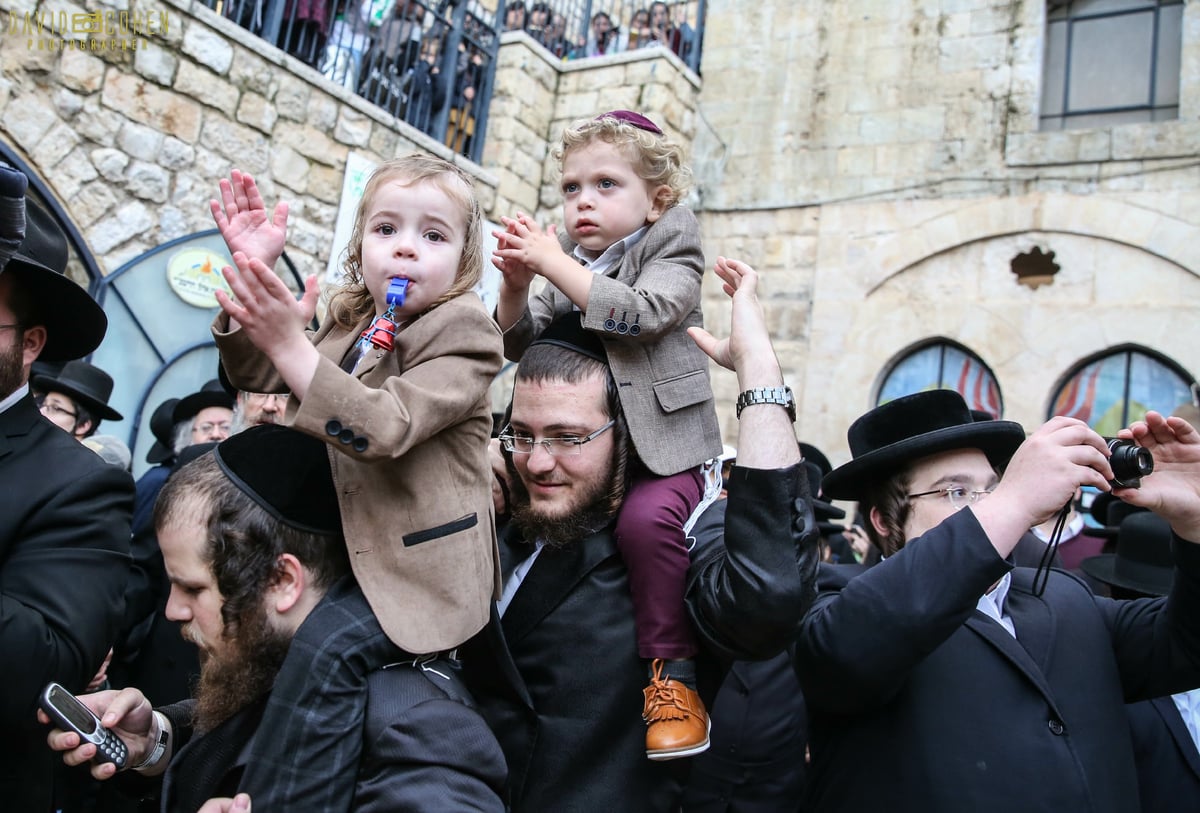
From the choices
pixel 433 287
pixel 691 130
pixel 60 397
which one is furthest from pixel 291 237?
pixel 433 287

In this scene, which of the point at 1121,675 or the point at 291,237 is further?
the point at 291,237

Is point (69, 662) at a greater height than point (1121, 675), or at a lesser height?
lesser

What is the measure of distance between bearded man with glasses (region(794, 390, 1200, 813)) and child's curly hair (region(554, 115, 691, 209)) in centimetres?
90

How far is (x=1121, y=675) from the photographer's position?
2.34 meters

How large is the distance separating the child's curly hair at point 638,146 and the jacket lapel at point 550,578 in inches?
40.9

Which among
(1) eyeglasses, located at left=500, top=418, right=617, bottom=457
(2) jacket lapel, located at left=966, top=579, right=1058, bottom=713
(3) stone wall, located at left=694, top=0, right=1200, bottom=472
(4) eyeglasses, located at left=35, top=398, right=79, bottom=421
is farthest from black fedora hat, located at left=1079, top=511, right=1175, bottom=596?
(3) stone wall, located at left=694, top=0, right=1200, bottom=472

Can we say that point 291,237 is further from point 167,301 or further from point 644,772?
point 644,772

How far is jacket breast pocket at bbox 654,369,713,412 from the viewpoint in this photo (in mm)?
2346

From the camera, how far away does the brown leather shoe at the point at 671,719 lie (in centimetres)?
200

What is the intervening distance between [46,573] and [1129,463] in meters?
2.31

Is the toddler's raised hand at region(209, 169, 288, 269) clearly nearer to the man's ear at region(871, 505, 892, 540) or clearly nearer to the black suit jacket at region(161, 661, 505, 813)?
the black suit jacket at region(161, 661, 505, 813)

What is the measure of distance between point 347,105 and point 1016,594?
283 inches

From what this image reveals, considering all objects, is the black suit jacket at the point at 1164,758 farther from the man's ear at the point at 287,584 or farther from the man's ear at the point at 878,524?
the man's ear at the point at 287,584

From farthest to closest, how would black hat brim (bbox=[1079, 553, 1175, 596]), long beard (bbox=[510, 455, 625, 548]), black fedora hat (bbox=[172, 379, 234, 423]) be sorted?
black fedora hat (bbox=[172, 379, 234, 423]), black hat brim (bbox=[1079, 553, 1175, 596]), long beard (bbox=[510, 455, 625, 548])
